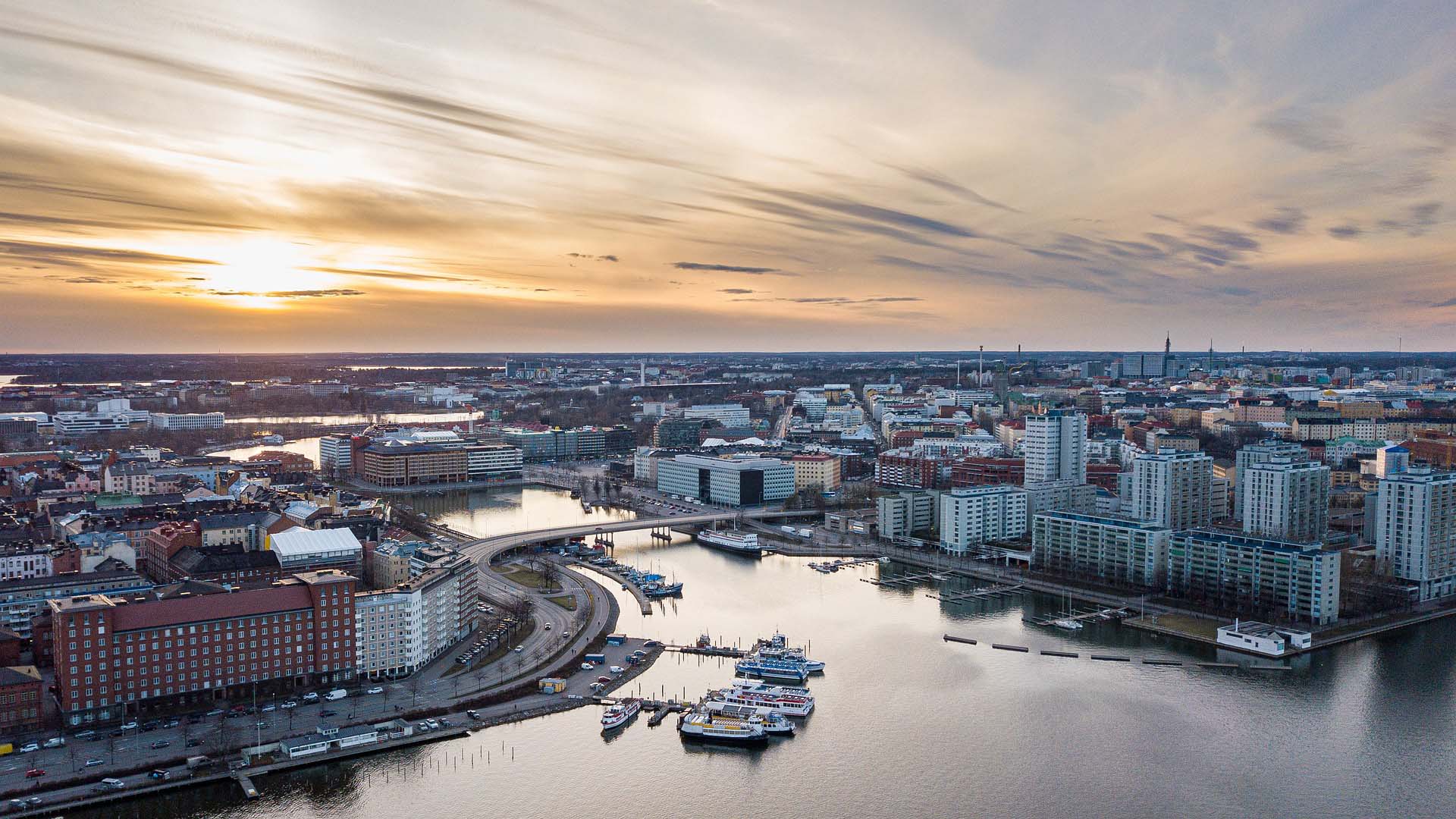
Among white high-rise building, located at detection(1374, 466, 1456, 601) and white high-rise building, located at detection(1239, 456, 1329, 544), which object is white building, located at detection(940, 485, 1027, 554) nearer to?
white high-rise building, located at detection(1239, 456, 1329, 544)

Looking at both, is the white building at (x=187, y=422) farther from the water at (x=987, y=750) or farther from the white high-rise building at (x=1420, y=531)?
the white high-rise building at (x=1420, y=531)

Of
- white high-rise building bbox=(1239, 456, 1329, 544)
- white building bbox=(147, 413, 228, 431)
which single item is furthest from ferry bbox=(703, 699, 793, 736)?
white building bbox=(147, 413, 228, 431)

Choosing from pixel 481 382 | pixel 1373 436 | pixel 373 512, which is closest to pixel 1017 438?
pixel 1373 436

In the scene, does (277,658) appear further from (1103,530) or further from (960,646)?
(1103,530)

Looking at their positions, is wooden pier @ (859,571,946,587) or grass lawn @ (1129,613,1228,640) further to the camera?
wooden pier @ (859,571,946,587)

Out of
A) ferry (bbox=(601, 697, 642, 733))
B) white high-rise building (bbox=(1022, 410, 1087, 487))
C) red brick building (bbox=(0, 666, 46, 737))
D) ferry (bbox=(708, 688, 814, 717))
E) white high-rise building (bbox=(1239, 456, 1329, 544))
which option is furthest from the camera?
white high-rise building (bbox=(1022, 410, 1087, 487))

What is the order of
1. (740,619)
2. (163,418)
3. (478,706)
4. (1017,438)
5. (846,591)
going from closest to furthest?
(478,706) → (740,619) → (846,591) → (1017,438) → (163,418)

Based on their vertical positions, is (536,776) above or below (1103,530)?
below

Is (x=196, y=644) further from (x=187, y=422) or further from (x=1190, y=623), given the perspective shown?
(x=187, y=422)
